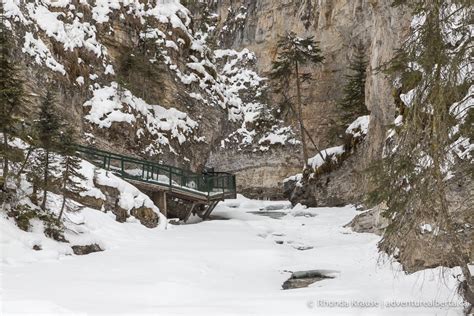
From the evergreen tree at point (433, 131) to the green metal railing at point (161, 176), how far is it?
12991 millimetres

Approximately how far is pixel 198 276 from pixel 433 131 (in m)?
5.60

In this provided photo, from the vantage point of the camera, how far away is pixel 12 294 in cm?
556

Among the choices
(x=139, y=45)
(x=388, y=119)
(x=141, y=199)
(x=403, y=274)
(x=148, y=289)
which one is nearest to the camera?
(x=148, y=289)

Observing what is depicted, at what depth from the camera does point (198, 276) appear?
8.73m

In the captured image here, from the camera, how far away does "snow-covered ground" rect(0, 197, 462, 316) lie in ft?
19.4

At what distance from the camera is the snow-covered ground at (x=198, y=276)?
233 inches

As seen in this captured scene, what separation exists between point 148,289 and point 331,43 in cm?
3713

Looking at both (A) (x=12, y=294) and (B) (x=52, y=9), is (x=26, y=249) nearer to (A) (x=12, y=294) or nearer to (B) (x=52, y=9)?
(A) (x=12, y=294)

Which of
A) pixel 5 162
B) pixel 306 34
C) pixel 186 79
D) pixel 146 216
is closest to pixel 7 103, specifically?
pixel 5 162

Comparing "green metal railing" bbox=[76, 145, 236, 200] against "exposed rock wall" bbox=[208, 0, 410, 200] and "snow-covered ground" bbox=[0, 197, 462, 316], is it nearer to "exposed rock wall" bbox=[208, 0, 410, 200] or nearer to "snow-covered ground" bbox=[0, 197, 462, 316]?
"snow-covered ground" bbox=[0, 197, 462, 316]

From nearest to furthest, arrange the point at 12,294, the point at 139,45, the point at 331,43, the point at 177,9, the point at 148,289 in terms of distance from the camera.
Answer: the point at 12,294 → the point at 148,289 → the point at 139,45 → the point at 177,9 → the point at 331,43

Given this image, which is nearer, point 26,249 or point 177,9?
point 26,249

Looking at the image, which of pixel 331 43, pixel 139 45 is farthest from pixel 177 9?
pixel 331 43

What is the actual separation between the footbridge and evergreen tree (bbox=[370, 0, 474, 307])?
42.5ft
